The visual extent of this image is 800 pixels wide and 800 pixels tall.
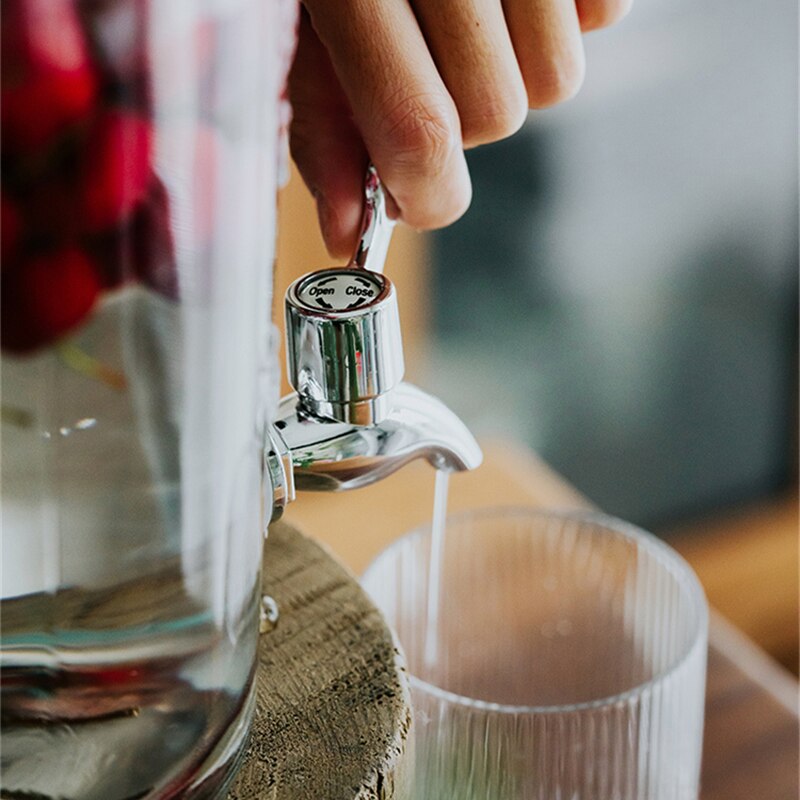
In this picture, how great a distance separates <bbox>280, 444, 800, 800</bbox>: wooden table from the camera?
0.49m

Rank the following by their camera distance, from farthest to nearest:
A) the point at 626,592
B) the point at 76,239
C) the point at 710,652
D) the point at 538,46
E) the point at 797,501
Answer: the point at 797,501 → the point at 710,652 → the point at 626,592 → the point at 538,46 → the point at 76,239

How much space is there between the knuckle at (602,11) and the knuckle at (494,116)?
38 millimetres

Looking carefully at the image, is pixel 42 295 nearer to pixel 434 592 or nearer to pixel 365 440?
pixel 365 440

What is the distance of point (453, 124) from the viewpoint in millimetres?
247

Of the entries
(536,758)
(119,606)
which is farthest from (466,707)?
(119,606)

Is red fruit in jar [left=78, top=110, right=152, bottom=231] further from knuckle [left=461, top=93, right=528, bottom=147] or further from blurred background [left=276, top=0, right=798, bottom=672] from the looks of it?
blurred background [left=276, top=0, right=798, bottom=672]

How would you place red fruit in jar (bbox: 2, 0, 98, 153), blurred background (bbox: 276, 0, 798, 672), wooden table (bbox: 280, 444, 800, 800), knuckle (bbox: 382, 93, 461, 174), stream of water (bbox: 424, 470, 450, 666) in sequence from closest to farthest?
red fruit in jar (bbox: 2, 0, 98, 153) → knuckle (bbox: 382, 93, 461, 174) → stream of water (bbox: 424, 470, 450, 666) → wooden table (bbox: 280, 444, 800, 800) → blurred background (bbox: 276, 0, 798, 672)

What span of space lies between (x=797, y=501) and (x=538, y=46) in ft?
3.59

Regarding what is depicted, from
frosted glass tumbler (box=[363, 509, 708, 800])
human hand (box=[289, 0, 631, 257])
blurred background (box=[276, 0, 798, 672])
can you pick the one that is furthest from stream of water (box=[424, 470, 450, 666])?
blurred background (box=[276, 0, 798, 672])

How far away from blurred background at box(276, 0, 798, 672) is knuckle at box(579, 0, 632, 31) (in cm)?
68

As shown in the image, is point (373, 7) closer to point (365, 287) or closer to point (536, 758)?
point (365, 287)

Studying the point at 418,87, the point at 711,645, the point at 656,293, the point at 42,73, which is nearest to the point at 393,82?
the point at 418,87

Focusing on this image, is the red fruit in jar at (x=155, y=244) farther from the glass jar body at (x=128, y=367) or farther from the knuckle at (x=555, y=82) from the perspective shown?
the knuckle at (x=555, y=82)

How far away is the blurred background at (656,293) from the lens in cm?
104
